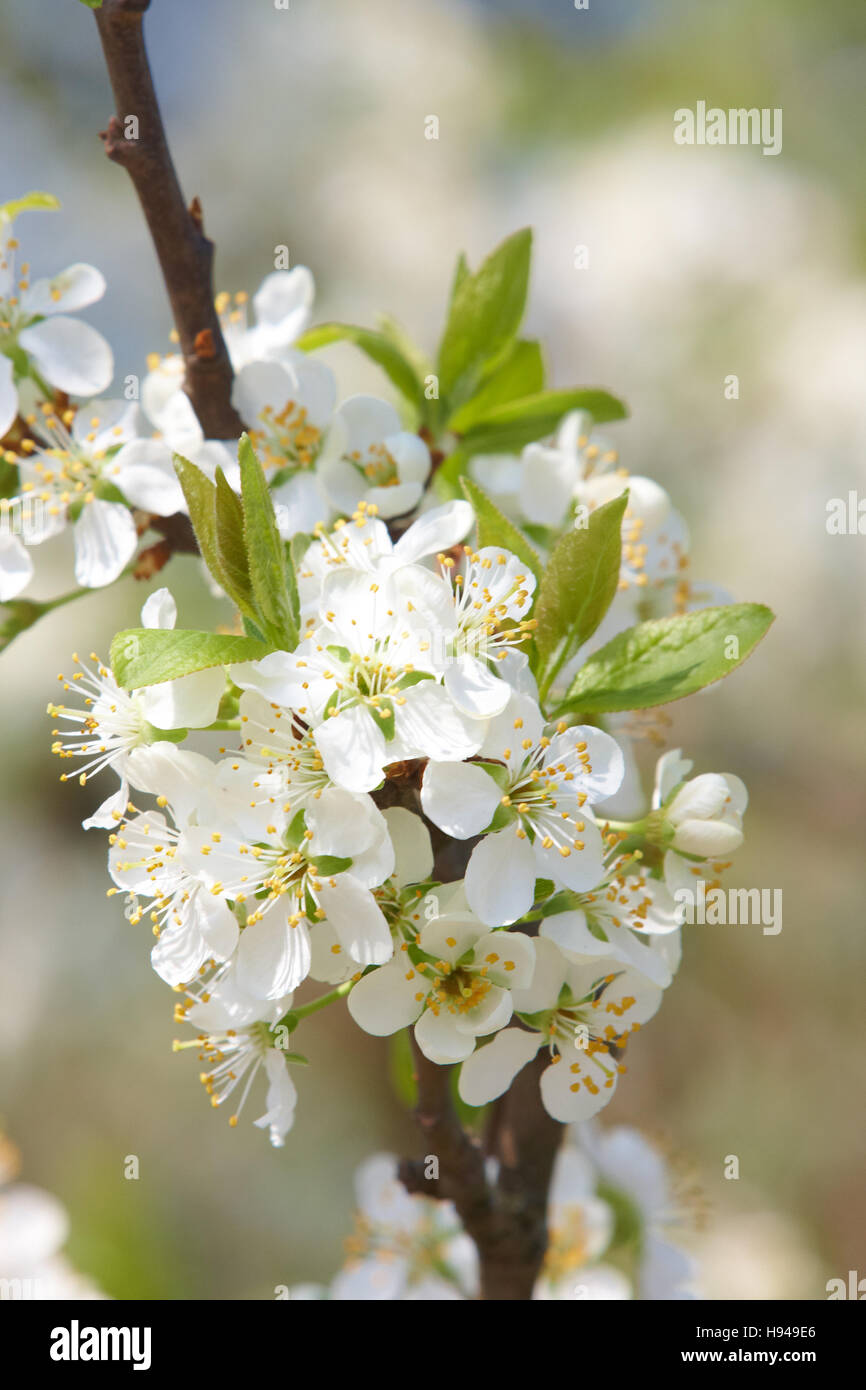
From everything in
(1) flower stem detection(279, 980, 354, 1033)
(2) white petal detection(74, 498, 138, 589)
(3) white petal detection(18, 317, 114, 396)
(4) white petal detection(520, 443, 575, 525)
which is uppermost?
(3) white petal detection(18, 317, 114, 396)

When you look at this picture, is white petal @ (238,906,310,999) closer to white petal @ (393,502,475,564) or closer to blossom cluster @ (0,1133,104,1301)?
white petal @ (393,502,475,564)

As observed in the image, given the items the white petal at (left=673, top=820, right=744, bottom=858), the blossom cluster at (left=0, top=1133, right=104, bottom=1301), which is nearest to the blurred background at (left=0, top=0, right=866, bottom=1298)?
the blossom cluster at (left=0, top=1133, right=104, bottom=1301)

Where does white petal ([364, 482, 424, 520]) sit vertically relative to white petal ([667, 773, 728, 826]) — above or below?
above

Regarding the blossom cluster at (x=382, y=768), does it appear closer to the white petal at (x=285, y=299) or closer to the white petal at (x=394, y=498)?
the white petal at (x=394, y=498)

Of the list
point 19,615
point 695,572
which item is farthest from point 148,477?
point 695,572

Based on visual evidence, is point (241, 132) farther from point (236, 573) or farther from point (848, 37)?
point (236, 573)
